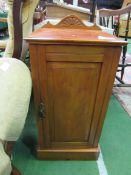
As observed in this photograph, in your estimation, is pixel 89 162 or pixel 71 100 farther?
pixel 89 162

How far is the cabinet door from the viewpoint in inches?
42.8

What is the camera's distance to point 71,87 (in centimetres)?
113

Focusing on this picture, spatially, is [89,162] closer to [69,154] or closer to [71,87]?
[69,154]

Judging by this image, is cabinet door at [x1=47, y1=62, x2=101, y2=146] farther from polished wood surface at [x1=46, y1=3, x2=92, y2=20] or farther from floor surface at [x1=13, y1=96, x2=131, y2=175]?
polished wood surface at [x1=46, y1=3, x2=92, y2=20]

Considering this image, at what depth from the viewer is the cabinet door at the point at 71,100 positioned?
3.56ft

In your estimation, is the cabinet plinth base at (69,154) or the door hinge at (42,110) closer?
the door hinge at (42,110)

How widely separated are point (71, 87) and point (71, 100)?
0.27ft

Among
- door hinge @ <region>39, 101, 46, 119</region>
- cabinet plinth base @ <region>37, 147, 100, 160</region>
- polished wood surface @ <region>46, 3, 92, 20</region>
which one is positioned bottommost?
cabinet plinth base @ <region>37, 147, 100, 160</region>

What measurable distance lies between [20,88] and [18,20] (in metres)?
0.66

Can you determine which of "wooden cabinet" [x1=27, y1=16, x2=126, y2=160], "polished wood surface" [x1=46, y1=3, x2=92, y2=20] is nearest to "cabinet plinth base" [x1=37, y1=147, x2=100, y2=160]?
"wooden cabinet" [x1=27, y1=16, x2=126, y2=160]

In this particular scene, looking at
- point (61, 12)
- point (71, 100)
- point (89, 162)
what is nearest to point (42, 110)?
point (71, 100)

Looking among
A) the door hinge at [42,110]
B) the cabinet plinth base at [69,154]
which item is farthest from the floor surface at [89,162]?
the door hinge at [42,110]

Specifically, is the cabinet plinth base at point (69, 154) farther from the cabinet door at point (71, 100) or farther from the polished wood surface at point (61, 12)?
the polished wood surface at point (61, 12)

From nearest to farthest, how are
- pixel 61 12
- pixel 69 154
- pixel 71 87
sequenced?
pixel 71 87, pixel 69 154, pixel 61 12
